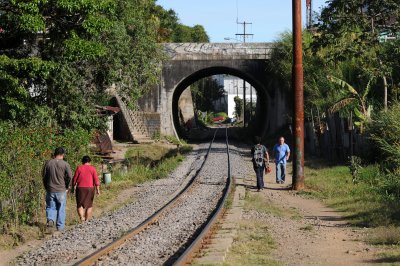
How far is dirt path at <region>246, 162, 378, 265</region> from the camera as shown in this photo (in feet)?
31.4

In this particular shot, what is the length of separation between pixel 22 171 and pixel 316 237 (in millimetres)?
5908

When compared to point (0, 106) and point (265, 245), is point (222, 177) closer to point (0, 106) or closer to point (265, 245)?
point (0, 106)

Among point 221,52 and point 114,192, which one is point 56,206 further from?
point 221,52

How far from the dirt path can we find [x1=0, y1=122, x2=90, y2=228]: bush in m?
5.01

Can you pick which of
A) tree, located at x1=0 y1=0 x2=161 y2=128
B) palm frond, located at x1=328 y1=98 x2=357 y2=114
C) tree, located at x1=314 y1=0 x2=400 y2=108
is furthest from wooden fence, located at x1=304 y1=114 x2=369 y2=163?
tree, located at x1=0 y1=0 x2=161 y2=128

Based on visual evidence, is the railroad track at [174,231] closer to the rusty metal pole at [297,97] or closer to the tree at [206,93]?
the rusty metal pole at [297,97]

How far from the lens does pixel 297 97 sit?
1900 centimetres

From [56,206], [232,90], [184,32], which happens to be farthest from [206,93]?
[56,206]

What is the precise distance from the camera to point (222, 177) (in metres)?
23.2

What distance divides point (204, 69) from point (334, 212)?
32.5 m

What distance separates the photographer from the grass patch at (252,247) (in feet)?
30.7

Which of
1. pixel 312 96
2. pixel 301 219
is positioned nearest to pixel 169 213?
pixel 301 219

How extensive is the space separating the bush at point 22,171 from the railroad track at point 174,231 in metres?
2.51

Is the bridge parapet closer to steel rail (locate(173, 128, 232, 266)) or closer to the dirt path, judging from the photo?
the dirt path
